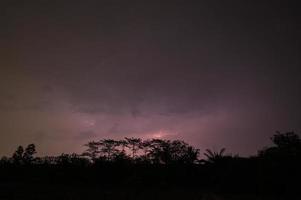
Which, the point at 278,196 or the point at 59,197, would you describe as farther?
the point at 278,196

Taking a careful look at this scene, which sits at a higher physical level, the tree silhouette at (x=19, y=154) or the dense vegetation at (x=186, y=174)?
the tree silhouette at (x=19, y=154)

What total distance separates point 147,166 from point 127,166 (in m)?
2.91

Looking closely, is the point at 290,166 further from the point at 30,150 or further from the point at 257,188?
the point at 30,150

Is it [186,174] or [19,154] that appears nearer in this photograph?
[186,174]

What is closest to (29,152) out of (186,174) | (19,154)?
(19,154)

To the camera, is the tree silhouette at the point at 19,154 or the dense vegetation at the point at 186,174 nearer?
the dense vegetation at the point at 186,174

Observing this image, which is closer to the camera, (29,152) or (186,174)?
(186,174)

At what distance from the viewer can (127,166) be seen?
152 ft

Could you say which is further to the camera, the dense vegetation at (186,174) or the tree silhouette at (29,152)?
the tree silhouette at (29,152)

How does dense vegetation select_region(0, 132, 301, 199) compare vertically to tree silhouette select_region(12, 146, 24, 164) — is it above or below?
below

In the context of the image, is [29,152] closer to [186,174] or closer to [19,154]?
[19,154]

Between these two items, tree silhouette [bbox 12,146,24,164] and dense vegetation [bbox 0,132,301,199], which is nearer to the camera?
dense vegetation [bbox 0,132,301,199]

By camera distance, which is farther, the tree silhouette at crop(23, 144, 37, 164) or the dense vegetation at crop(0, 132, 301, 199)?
the tree silhouette at crop(23, 144, 37, 164)

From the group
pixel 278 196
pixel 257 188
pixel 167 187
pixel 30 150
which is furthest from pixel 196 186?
pixel 30 150
